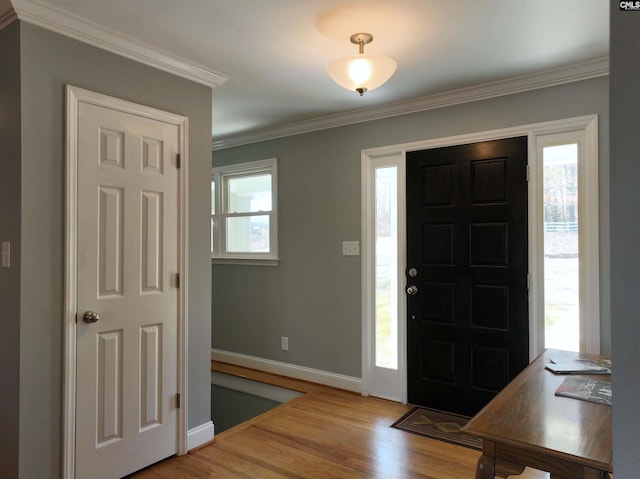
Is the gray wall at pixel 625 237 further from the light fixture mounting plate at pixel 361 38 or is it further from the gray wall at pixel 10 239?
the gray wall at pixel 10 239

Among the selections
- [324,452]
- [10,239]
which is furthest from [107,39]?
[324,452]

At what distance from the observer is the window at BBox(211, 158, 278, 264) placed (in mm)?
4188

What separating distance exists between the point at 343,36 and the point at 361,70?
0.33 meters

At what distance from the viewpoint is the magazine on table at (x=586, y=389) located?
1503 mm

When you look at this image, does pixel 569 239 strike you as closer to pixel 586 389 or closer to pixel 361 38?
pixel 586 389

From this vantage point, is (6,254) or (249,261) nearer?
(6,254)

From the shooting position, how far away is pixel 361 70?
2070mm

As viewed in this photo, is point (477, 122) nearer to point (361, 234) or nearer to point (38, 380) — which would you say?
point (361, 234)

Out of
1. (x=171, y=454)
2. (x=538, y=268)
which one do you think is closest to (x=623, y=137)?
(x=538, y=268)

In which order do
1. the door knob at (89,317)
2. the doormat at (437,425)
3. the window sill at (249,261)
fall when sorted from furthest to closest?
1. the window sill at (249,261)
2. the doormat at (437,425)
3. the door knob at (89,317)

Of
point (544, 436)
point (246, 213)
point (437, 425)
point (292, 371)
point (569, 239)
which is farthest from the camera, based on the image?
point (246, 213)

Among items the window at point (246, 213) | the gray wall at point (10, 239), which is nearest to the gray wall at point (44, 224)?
the gray wall at point (10, 239)

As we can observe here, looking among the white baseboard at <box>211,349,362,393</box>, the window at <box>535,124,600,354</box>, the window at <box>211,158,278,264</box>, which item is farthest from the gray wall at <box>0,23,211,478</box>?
the window at <box>535,124,600,354</box>

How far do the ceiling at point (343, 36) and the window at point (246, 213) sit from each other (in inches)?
48.5
